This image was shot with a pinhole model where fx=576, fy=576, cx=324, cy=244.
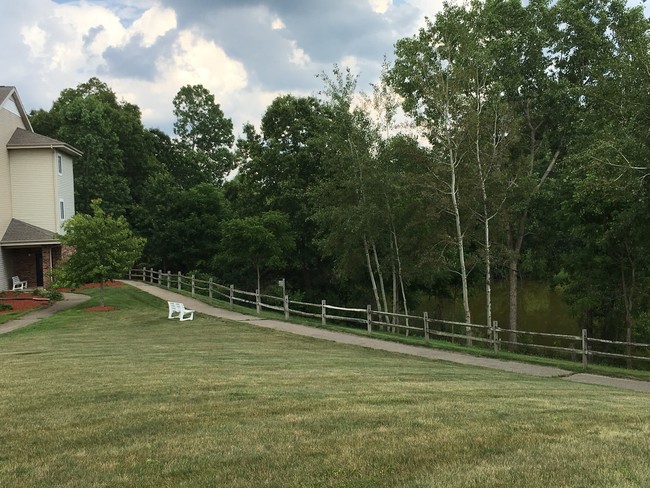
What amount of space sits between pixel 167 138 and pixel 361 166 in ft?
144

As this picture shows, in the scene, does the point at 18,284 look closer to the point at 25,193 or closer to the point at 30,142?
the point at 25,193

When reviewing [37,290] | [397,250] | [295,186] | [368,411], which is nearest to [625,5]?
[397,250]

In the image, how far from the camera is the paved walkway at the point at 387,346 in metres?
13.2

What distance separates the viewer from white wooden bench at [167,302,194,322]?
2267 centimetres

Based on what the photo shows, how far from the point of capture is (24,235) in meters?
33.7

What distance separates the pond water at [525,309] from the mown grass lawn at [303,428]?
93.6ft

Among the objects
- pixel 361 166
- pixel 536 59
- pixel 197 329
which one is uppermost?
pixel 536 59

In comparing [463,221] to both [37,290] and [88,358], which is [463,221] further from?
[37,290]

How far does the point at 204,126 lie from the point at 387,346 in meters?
57.9

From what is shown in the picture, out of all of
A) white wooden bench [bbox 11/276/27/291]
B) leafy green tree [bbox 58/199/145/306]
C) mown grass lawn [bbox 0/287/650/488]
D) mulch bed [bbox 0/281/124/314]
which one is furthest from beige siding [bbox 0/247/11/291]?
mown grass lawn [bbox 0/287/650/488]

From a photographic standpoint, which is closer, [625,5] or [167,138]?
[625,5]

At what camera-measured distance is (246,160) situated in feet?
131

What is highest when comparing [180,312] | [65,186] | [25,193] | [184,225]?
[65,186]

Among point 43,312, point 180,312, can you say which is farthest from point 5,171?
point 180,312
